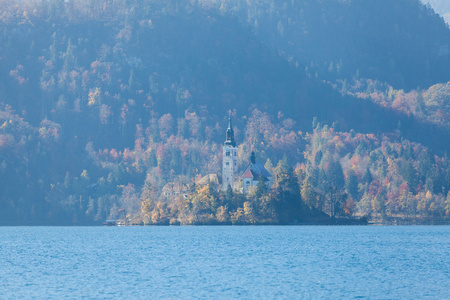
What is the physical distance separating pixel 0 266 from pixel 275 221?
354 ft

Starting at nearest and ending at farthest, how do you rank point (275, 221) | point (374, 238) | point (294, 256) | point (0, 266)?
point (0, 266) < point (294, 256) < point (374, 238) < point (275, 221)

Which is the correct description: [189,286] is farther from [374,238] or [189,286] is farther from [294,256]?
[374,238]

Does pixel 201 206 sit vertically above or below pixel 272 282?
above

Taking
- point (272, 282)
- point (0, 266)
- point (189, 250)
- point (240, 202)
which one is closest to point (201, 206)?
point (240, 202)

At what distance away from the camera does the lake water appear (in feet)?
199

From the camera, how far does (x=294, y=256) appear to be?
301ft

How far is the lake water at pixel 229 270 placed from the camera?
6053 cm

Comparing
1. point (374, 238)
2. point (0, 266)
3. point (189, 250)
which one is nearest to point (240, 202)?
point (374, 238)

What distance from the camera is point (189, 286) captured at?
64125 mm

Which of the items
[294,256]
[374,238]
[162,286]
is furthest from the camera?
[374,238]

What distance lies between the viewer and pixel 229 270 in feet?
249

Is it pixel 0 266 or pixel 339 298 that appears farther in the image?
pixel 0 266

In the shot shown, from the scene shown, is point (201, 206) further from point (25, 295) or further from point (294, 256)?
point (25, 295)

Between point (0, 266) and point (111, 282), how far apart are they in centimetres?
1923
